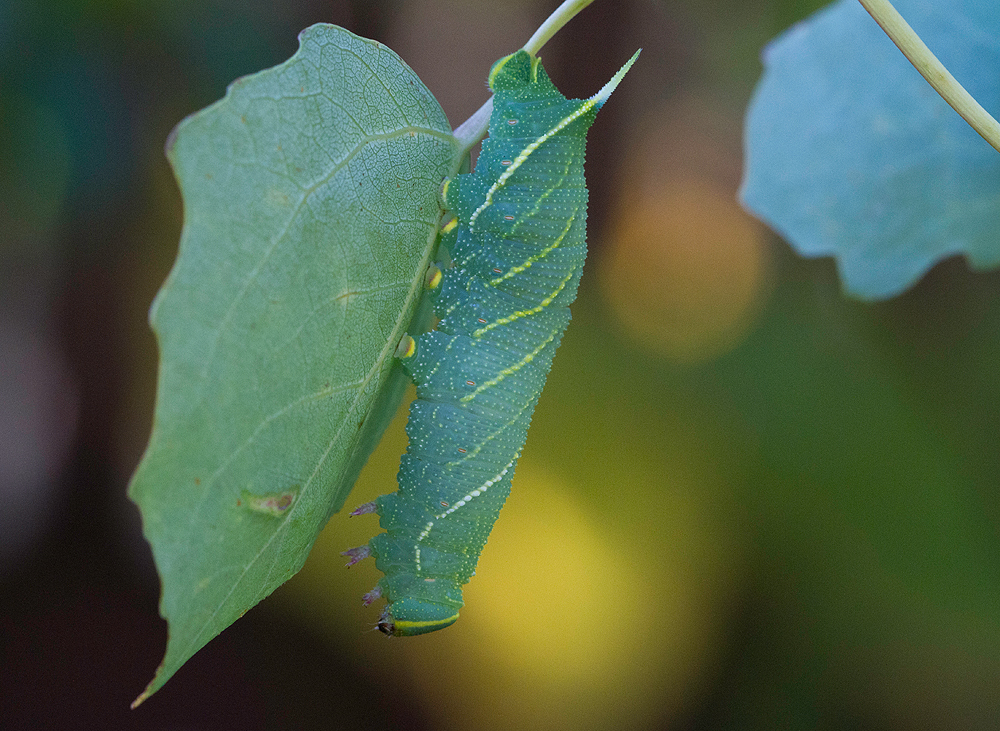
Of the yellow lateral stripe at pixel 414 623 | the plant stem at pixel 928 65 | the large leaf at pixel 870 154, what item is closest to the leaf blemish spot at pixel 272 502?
the yellow lateral stripe at pixel 414 623

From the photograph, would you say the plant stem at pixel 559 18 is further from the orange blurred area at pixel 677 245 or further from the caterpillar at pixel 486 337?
the orange blurred area at pixel 677 245

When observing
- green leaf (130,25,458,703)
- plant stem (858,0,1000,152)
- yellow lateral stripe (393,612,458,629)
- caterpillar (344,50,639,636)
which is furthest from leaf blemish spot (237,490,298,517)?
plant stem (858,0,1000,152)

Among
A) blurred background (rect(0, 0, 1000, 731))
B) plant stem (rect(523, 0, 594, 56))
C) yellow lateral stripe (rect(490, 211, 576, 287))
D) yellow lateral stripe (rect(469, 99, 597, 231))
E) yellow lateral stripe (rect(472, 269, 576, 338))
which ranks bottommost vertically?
blurred background (rect(0, 0, 1000, 731))

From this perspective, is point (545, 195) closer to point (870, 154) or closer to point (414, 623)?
point (414, 623)

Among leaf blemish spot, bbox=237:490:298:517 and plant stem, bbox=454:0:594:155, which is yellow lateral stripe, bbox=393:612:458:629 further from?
plant stem, bbox=454:0:594:155

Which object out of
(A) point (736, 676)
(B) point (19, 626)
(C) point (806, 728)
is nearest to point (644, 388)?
(A) point (736, 676)

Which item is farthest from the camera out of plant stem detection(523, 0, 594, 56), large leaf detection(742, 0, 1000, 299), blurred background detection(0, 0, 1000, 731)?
blurred background detection(0, 0, 1000, 731)
